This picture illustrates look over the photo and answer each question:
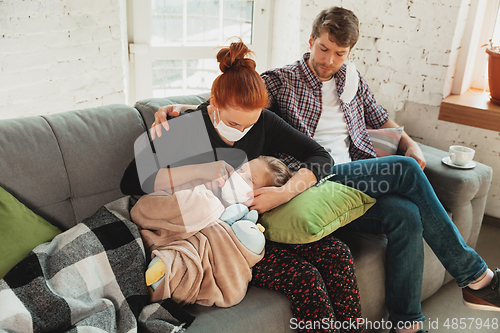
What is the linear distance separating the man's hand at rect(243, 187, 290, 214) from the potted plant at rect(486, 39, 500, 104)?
61.5 inches

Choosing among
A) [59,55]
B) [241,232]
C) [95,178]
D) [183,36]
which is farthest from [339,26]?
[59,55]

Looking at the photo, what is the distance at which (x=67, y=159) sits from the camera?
57.3 inches

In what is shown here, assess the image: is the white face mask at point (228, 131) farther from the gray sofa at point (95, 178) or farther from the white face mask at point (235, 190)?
the gray sofa at point (95, 178)

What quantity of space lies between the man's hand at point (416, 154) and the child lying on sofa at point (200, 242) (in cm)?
96

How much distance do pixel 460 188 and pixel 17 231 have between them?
5.80ft

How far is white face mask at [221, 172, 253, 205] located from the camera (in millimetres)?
1452

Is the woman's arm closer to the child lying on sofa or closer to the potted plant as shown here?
the child lying on sofa

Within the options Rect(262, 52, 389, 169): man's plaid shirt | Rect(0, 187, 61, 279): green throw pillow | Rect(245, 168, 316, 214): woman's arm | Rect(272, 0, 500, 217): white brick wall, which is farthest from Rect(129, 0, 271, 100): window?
Rect(0, 187, 61, 279): green throw pillow

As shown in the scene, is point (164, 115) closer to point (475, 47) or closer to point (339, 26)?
point (339, 26)

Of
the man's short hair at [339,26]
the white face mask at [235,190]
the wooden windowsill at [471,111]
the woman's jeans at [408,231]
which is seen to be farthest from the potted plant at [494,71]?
the white face mask at [235,190]

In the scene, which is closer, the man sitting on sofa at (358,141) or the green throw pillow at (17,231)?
the green throw pillow at (17,231)

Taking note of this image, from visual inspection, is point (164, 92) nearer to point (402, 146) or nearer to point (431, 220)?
point (402, 146)

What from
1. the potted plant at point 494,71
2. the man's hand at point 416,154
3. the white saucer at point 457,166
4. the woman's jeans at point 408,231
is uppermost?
the potted plant at point 494,71

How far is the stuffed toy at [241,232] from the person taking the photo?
4.09ft
